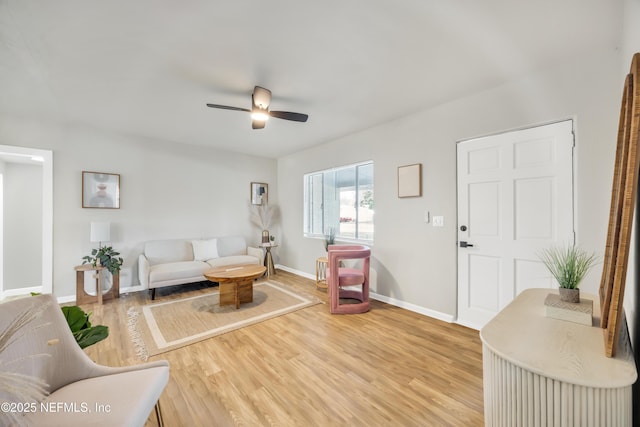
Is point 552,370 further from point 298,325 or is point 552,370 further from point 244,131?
point 244,131

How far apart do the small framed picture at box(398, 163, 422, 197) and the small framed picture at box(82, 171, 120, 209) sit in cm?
439

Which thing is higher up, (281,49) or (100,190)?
(281,49)

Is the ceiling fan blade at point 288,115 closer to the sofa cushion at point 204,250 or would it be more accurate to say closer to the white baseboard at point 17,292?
the sofa cushion at point 204,250

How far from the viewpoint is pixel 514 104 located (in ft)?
7.93

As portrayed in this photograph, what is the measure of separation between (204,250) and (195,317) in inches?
66.2

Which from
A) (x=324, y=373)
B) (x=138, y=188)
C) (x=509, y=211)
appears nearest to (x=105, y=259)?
(x=138, y=188)

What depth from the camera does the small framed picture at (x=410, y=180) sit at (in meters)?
3.14

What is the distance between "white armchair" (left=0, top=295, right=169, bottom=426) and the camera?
3.29 ft

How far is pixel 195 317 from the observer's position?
120 inches

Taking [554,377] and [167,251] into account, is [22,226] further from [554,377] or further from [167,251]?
[554,377]

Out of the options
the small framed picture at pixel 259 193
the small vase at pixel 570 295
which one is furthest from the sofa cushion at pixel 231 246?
the small vase at pixel 570 295

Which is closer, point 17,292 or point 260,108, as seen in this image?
point 260,108

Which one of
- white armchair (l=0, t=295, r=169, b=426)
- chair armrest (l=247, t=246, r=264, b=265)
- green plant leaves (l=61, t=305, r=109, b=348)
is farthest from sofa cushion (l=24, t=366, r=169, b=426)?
chair armrest (l=247, t=246, r=264, b=265)

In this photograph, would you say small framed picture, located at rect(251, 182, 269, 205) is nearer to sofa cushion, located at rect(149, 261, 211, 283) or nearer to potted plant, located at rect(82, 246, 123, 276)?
sofa cushion, located at rect(149, 261, 211, 283)
